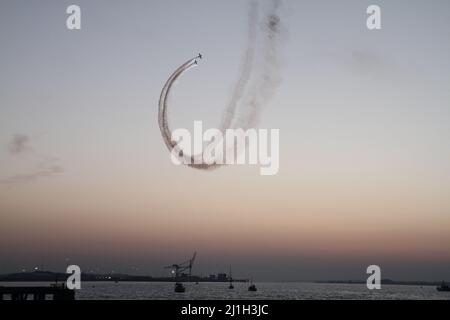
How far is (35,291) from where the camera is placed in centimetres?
8812
